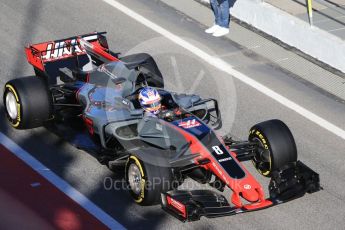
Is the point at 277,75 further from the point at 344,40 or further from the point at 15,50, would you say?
the point at 15,50

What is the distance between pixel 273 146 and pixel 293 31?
493 cm

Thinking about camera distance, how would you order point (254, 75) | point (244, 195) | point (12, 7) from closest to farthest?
1. point (244, 195)
2. point (254, 75)
3. point (12, 7)

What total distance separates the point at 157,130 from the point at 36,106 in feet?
6.21

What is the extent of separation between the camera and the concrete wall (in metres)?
15.0

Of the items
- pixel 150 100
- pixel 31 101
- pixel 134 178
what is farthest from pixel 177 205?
pixel 31 101

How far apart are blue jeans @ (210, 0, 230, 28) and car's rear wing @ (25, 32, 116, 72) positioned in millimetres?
3190

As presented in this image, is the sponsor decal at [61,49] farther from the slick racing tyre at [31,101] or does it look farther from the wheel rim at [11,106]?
the slick racing tyre at [31,101]

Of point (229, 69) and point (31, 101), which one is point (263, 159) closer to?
point (31, 101)

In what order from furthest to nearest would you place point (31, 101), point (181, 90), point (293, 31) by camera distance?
point (293, 31)
point (181, 90)
point (31, 101)

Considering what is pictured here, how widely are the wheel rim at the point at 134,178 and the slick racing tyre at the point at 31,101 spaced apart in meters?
1.83

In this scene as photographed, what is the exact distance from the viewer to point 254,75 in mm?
14812

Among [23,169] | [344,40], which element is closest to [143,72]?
[23,169]

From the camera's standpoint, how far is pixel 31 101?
11.8 m

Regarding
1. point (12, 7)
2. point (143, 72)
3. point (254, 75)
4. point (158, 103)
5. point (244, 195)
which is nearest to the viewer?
point (244, 195)
